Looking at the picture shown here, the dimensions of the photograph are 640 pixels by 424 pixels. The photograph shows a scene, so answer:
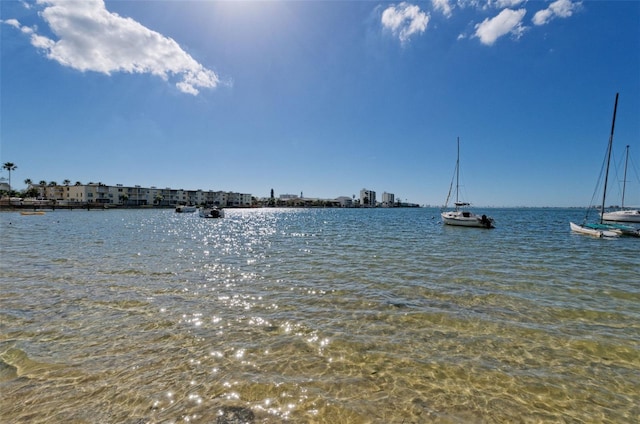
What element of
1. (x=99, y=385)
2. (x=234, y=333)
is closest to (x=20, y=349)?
(x=99, y=385)

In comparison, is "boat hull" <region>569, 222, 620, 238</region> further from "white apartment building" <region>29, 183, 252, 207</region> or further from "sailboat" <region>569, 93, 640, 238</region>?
"white apartment building" <region>29, 183, 252, 207</region>

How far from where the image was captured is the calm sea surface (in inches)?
172

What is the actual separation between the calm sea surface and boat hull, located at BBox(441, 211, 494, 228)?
33349mm

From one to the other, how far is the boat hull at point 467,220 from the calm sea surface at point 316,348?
33.3m

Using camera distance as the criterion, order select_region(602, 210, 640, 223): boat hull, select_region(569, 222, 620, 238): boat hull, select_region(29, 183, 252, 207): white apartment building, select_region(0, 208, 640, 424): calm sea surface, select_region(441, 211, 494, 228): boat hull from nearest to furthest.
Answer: select_region(0, 208, 640, 424): calm sea surface < select_region(569, 222, 620, 238): boat hull < select_region(441, 211, 494, 228): boat hull < select_region(602, 210, 640, 223): boat hull < select_region(29, 183, 252, 207): white apartment building

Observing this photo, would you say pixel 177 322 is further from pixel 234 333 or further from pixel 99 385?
pixel 99 385

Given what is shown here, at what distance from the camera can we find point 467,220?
4488cm

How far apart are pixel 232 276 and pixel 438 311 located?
347 inches

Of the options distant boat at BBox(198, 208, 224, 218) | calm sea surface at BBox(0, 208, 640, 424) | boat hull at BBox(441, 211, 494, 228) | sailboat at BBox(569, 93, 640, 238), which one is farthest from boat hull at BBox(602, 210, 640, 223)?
distant boat at BBox(198, 208, 224, 218)

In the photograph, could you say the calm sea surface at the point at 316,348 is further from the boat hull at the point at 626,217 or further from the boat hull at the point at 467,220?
the boat hull at the point at 626,217

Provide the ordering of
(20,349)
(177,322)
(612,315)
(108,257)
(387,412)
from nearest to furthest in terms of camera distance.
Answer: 1. (387,412)
2. (20,349)
3. (177,322)
4. (612,315)
5. (108,257)

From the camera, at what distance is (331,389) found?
484 centimetres

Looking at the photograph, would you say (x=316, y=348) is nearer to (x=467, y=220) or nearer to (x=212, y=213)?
(x=467, y=220)

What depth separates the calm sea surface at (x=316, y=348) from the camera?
4.38m
